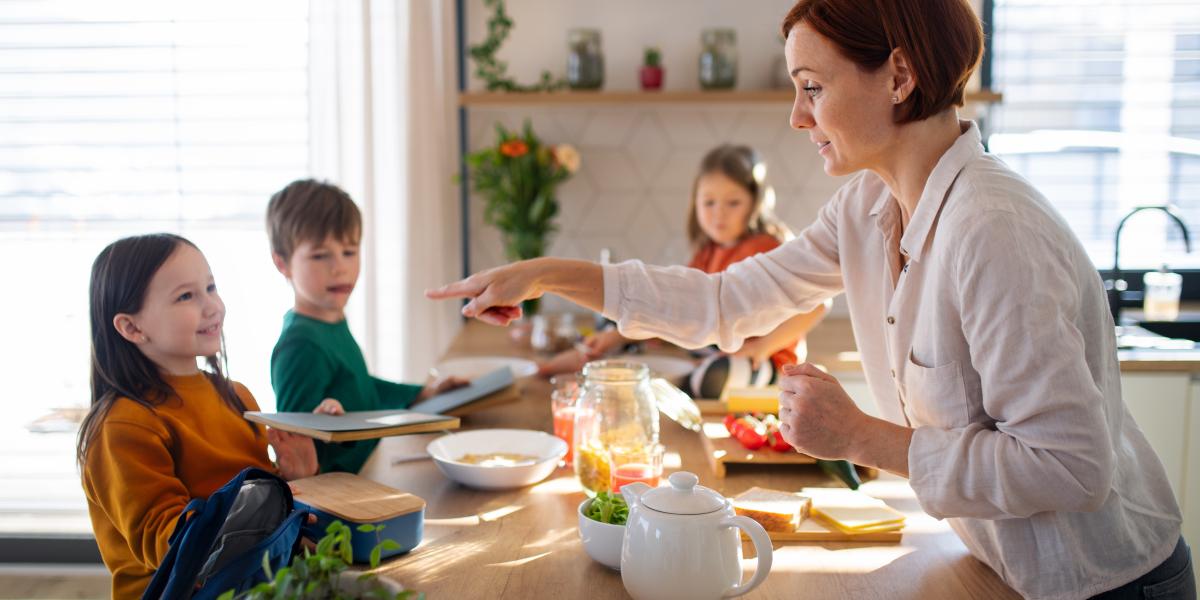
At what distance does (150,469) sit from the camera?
134 centimetres

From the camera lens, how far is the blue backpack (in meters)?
1.11

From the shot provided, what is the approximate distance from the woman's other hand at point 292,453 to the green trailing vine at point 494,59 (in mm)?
2069

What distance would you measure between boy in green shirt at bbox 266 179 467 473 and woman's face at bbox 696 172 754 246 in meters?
1.16

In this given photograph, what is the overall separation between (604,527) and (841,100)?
0.60 meters

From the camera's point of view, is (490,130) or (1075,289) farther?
(490,130)

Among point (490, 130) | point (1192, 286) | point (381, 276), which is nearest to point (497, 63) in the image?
point (490, 130)

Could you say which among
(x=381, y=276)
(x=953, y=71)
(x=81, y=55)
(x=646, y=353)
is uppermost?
(x=81, y=55)

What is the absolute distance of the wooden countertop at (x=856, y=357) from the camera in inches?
105

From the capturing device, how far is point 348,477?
4.56 ft

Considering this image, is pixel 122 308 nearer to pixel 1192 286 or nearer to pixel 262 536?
pixel 262 536

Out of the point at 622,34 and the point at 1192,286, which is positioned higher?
the point at 622,34

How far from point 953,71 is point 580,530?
0.73m

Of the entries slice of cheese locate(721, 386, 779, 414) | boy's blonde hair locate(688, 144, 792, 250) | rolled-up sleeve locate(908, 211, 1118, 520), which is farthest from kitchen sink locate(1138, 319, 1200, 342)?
rolled-up sleeve locate(908, 211, 1118, 520)

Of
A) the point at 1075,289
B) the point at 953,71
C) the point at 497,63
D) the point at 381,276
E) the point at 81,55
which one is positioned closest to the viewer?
the point at 1075,289
